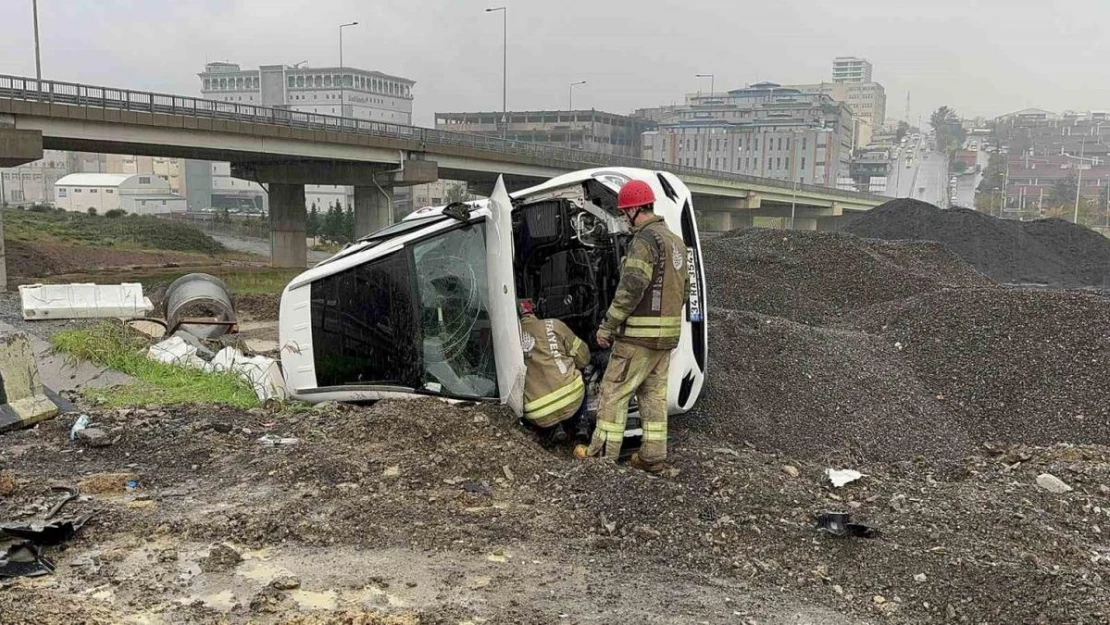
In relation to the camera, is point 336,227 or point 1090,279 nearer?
point 1090,279

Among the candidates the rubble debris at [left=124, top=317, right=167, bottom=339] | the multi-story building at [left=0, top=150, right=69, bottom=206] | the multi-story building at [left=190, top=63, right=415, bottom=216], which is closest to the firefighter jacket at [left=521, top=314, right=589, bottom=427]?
the rubble debris at [left=124, top=317, right=167, bottom=339]

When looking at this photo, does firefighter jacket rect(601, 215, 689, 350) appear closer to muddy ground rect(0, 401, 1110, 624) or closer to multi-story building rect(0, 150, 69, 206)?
muddy ground rect(0, 401, 1110, 624)

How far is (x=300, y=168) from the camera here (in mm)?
35156

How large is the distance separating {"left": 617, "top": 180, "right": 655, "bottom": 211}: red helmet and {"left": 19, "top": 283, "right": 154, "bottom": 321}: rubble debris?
9727mm

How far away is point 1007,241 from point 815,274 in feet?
54.2

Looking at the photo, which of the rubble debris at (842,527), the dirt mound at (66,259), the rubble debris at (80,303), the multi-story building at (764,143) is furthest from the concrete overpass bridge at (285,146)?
the multi-story building at (764,143)

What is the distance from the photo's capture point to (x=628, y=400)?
6.01 m

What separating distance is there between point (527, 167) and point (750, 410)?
34597 millimetres

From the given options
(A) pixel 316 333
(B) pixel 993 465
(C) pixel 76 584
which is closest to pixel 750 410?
(B) pixel 993 465

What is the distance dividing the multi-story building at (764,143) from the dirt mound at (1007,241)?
184 feet

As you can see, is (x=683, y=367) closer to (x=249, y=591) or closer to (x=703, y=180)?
(x=249, y=591)

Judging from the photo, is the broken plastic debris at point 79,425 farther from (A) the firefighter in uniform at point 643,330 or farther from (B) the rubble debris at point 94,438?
(A) the firefighter in uniform at point 643,330

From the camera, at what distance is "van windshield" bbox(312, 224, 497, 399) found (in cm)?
657

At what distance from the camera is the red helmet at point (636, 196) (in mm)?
5992
